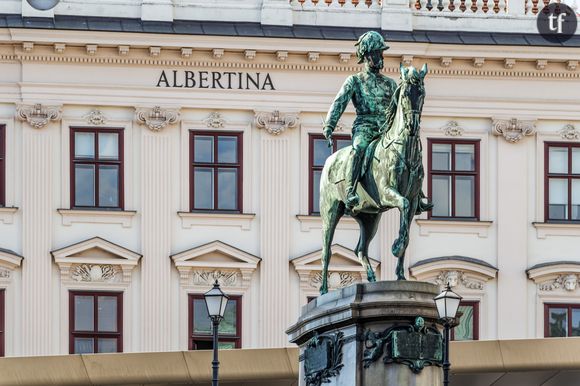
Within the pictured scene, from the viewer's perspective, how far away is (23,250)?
157ft

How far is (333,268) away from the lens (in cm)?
4781

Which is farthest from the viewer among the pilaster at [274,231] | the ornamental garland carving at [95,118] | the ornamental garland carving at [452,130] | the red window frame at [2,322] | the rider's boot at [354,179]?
the ornamental garland carving at [452,130]

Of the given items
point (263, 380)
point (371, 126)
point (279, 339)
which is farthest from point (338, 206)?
point (279, 339)

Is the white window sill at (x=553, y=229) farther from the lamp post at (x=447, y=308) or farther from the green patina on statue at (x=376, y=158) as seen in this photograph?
the green patina on statue at (x=376, y=158)

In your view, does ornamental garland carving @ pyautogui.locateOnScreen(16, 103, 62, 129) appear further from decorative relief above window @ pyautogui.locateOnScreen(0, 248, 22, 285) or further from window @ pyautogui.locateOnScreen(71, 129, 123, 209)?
decorative relief above window @ pyautogui.locateOnScreen(0, 248, 22, 285)

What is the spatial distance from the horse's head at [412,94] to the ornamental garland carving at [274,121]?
23.1m

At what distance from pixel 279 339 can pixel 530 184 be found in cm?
587

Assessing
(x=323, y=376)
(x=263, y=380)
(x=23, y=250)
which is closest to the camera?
(x=323, y=376)

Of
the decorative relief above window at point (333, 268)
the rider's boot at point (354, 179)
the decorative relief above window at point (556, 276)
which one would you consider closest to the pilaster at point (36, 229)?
the decorative relief above window at point (333, 268)

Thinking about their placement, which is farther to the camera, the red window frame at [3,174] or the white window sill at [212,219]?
the white window sill at [212,219]

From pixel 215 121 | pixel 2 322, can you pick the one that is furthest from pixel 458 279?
pixel 2 322

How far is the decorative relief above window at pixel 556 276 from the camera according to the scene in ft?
160

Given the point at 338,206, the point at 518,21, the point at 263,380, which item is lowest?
the point at 263,380

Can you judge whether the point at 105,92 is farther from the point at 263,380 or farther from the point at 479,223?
the point at 263,380
